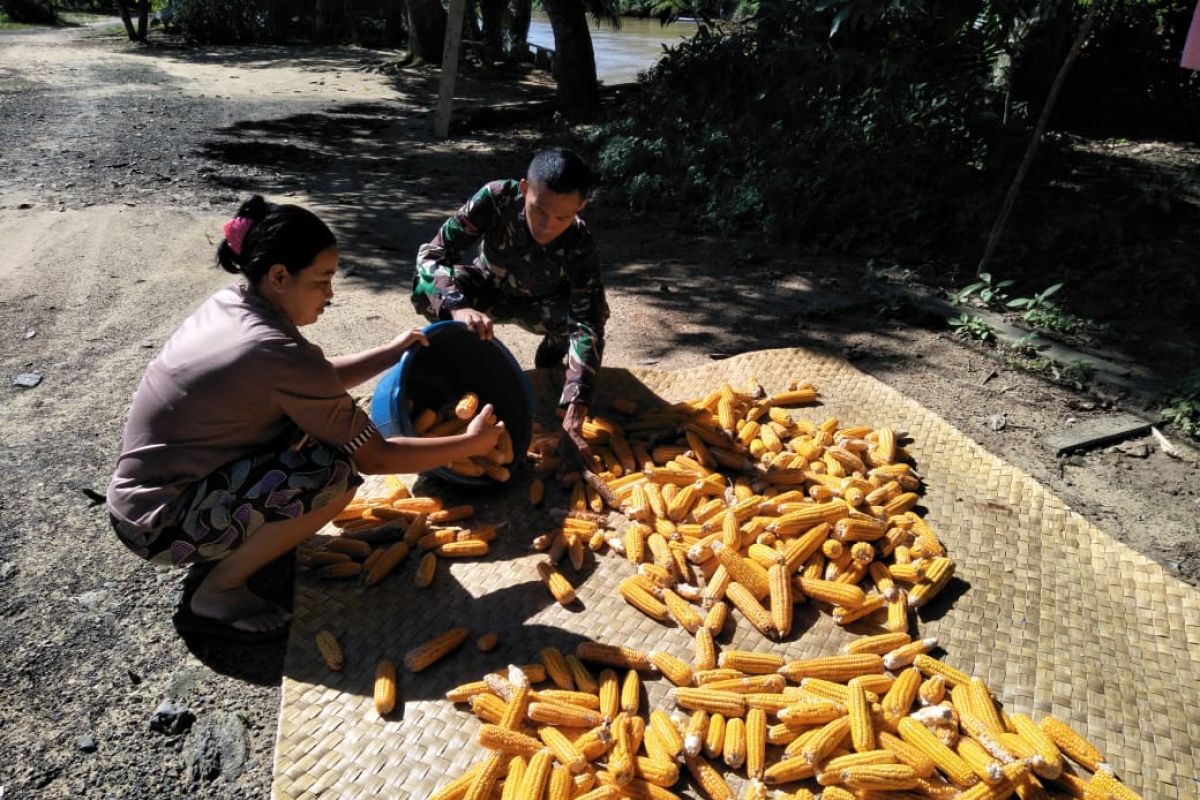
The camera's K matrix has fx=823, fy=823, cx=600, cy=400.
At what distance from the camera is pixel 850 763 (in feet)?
8.39

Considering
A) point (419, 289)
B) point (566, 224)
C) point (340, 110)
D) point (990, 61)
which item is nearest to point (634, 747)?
point (566, 224)

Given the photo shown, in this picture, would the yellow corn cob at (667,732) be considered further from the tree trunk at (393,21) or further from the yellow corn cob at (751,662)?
the tree trunk at (393,21)

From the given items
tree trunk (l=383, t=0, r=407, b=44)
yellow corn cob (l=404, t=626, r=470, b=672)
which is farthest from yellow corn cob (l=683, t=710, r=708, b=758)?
tree trunk (l=383, t=0, r=407, b=44)

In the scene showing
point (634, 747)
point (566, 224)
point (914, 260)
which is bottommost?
point (634, 747)

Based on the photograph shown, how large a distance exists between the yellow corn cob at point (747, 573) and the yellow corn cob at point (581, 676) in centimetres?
73

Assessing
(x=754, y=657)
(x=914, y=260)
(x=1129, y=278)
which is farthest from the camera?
(x=914, y=260)

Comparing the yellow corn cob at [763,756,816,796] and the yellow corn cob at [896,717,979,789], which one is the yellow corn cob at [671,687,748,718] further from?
the yellow corn cob at [896,717,979,789]

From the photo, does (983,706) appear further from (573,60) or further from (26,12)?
(26,12)

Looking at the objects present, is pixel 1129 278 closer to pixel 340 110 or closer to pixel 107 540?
pixel 107 540

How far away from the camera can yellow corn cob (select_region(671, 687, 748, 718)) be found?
2773 millimetres

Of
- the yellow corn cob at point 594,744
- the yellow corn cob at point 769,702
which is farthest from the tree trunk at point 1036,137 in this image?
the yellow corn cob at point 594,744

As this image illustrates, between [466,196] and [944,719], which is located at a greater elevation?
[466,196]

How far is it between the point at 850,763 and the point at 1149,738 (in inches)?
43.6

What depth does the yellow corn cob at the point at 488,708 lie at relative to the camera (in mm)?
2727
